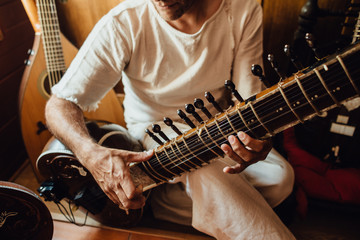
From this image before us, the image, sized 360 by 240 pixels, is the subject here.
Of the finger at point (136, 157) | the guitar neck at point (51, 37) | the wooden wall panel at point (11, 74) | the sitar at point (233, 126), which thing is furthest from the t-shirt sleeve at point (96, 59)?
the wooden wall panel at point (11, 74)

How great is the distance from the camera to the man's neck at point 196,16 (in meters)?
1.13

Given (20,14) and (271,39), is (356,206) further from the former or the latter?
(20,14)

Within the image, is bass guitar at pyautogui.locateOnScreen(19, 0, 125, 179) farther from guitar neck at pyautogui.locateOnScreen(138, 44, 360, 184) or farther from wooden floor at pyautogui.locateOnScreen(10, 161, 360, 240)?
guitar neck at pyautogui.locateOnScreen(138, 44, 360, 184)

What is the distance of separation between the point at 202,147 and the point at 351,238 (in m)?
1.08

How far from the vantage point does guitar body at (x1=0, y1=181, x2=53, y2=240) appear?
0.95 meters

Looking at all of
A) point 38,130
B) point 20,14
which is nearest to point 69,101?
point 38,130

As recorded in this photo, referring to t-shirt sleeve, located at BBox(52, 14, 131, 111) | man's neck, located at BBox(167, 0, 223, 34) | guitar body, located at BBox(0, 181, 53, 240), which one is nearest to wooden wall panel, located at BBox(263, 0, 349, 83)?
man's neck, located at BBox(167, 0, 223, 34)

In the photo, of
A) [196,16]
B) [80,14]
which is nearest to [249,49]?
[196,16]

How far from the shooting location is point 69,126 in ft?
3.51

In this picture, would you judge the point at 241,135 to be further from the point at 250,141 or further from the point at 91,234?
the point at 91,234

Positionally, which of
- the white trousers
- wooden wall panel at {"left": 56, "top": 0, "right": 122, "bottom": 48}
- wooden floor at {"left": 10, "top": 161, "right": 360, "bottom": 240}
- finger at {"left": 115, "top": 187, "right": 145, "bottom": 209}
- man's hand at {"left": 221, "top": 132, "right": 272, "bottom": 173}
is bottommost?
wooden floor at {"left": 10, "top": 161, "right": 360, "bottom": 240}

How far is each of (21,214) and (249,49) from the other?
1153 millimetres

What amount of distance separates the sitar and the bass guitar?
2.04 ft

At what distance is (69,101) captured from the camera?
3.69ft
